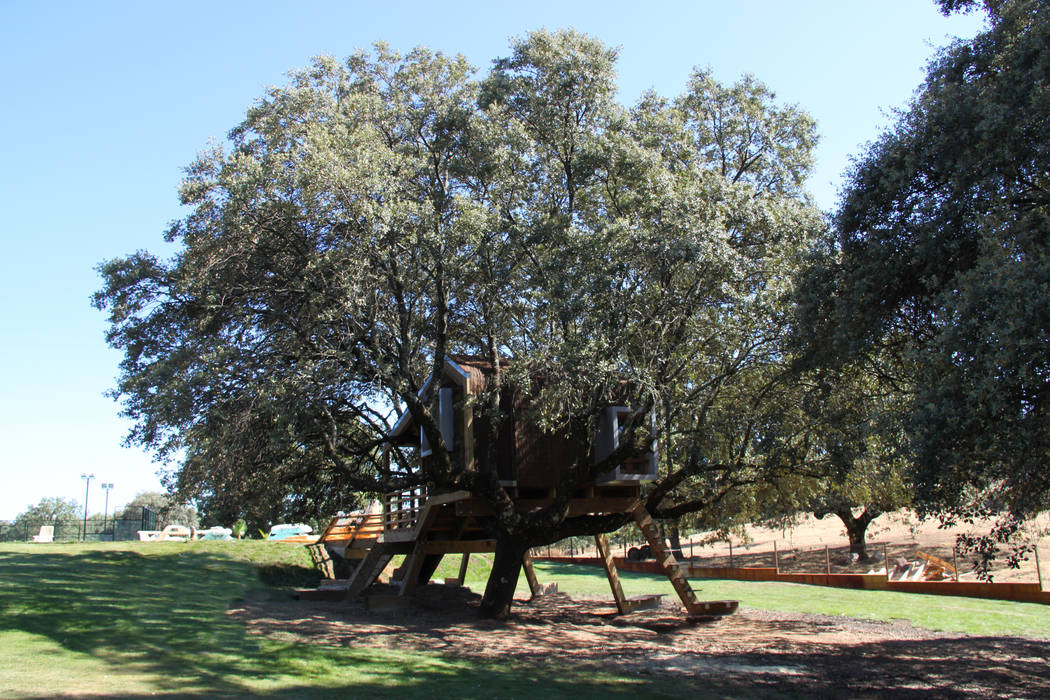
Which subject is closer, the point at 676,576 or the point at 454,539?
the point at 676,576

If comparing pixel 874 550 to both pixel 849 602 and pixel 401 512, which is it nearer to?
pixel 849 602

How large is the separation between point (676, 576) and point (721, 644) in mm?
3115

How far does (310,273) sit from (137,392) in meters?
4.22

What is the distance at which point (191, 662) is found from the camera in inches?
426

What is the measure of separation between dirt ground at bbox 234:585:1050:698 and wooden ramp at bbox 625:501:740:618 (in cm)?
40

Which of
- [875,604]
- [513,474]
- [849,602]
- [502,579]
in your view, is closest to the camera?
[502,579]

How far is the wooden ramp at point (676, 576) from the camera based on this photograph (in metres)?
17.9

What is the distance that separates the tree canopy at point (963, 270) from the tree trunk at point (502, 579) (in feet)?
27.0

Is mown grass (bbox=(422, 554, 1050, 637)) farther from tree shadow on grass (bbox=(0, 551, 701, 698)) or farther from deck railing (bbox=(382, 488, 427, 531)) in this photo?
tree shadow on grass (bbox=(0, 551, 701, 698))

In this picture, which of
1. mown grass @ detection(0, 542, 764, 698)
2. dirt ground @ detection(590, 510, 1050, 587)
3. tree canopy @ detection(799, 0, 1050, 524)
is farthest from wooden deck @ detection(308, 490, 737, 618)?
dirt ground @ detection(590, 510, 1050, 587)

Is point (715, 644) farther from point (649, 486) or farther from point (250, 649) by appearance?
point (250, 649)

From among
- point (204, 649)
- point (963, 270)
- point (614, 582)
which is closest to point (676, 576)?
point (614, 582)

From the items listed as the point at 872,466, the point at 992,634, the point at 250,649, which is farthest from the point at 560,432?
the point at 992,634

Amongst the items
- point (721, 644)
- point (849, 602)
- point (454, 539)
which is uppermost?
point (454, 539)
